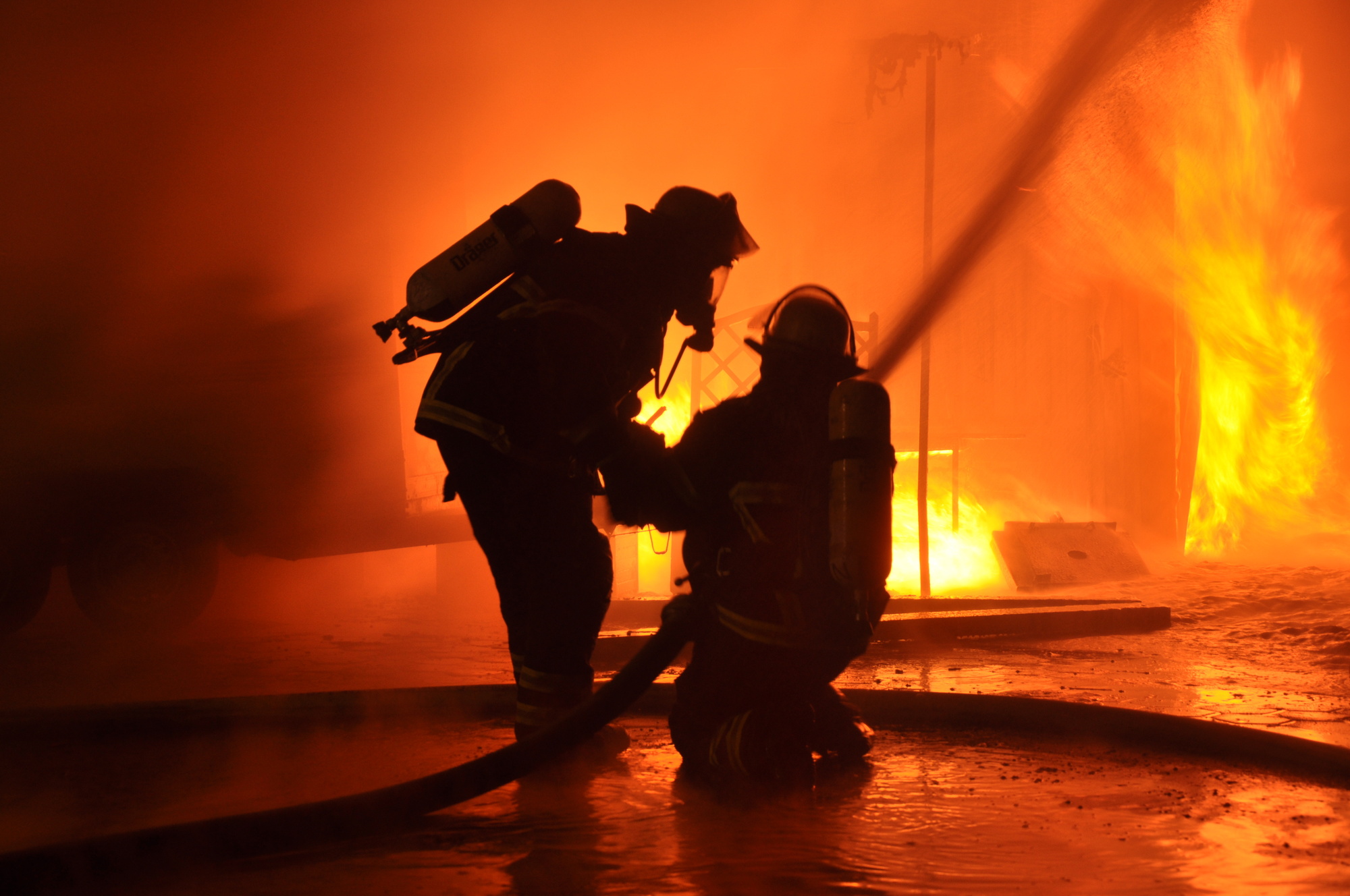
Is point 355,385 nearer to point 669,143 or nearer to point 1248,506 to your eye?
point 669,143

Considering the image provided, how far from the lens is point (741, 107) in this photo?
12117 mm

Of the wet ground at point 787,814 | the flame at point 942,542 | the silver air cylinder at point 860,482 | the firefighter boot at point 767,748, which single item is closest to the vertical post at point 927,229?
the flame at point 942,542

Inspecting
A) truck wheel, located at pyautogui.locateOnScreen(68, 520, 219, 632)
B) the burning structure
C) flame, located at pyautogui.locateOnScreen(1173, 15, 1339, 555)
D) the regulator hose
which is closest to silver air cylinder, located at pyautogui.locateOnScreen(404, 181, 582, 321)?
the burning structure

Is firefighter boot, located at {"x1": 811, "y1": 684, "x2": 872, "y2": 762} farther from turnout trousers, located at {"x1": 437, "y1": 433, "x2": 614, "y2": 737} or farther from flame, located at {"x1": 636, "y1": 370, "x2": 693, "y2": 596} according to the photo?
flame, located at {"x1": 636, "y1": 370, "x2": 693, "y2": 596}

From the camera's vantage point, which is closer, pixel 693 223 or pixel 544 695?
pixel 544 695

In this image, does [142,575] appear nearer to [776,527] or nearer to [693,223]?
[693,223]

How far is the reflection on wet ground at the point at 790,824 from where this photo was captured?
1.62m

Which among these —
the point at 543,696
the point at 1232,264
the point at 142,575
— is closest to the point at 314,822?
the point at 543,696

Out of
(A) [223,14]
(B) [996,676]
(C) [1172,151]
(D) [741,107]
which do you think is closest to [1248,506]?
(C) [1172,151]

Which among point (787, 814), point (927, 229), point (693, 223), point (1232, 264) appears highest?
point (1232, 264)

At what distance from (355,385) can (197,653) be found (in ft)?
5.45

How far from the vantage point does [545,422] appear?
2223 millimetres

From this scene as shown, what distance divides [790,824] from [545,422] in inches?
38.6

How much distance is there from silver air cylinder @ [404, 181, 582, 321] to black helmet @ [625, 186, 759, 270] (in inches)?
7.4
